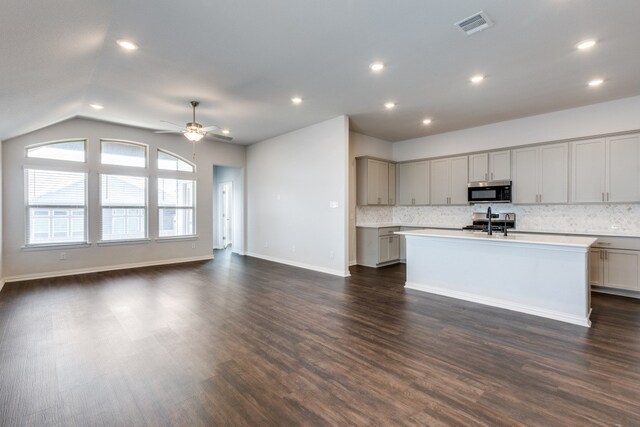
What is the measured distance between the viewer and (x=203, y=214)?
7.73 meters

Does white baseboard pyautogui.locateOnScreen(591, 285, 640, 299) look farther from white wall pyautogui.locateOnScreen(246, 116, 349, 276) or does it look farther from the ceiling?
white wall pyautogui.locateOnScreen(246, 116, 349, 276)

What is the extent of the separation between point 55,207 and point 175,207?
2201 mm

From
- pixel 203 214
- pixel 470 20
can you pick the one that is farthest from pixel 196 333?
pixel 203 214

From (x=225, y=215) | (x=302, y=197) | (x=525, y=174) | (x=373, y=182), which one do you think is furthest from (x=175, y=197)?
(x=525, y=174)

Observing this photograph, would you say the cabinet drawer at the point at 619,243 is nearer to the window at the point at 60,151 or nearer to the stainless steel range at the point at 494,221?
the stainless steel range at the point at 494,221

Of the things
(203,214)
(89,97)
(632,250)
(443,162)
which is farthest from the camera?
(203,214)

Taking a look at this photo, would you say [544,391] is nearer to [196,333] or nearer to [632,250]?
[196,333]

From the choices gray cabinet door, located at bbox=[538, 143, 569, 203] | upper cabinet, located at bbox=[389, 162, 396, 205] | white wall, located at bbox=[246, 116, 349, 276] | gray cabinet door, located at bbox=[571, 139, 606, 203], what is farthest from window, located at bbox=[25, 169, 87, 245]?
gray cabinet door, located at bbox=[571, 139, 606, 203]

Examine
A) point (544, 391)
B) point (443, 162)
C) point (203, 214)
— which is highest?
point (443, 162)

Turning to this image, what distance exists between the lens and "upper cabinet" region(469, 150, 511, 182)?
231 inches

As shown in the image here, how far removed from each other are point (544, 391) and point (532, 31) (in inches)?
127

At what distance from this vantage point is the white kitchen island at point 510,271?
11.3 feet

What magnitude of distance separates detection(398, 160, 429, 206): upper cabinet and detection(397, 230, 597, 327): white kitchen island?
261 centimetres

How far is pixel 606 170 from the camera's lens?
4809mm
